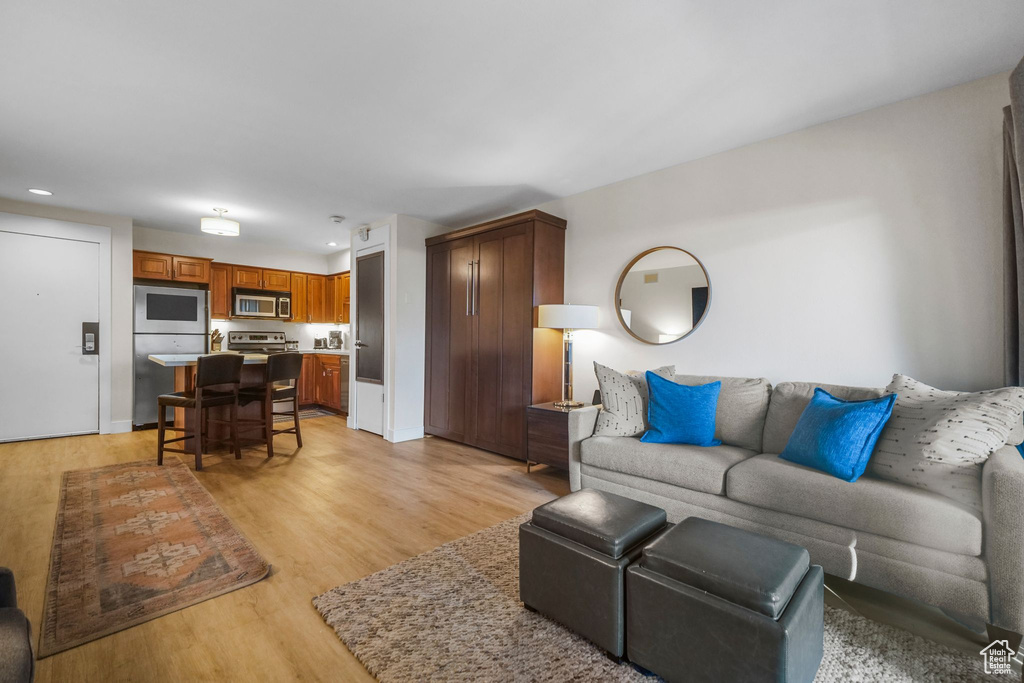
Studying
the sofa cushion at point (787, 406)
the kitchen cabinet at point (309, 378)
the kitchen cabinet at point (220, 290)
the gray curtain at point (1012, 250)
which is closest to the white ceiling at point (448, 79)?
the gray curtain at point (1012, 250)

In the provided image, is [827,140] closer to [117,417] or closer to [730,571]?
A: [730,571]

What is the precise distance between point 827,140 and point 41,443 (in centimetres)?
734

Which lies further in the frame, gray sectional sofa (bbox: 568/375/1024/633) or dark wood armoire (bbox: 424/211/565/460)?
dark wood armoire (bbox: 424/211/565/460)

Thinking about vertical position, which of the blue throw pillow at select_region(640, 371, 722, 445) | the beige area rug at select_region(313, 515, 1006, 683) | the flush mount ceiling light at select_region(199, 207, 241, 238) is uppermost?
the flush mount ceiling light at select_region(199, 207, 241, 238)

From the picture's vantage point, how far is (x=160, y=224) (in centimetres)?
531

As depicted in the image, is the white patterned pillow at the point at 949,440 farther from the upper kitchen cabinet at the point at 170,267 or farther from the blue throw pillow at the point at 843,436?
the upper kitchen cabinet at the point at 170,267

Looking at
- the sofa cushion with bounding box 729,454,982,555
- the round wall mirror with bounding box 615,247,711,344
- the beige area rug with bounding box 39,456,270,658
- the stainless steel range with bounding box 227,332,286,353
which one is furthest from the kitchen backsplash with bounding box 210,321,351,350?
the sofa cushion with bounding box 729,454,982,555

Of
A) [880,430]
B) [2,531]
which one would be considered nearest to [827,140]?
[880,430]

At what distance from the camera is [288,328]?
277 inches

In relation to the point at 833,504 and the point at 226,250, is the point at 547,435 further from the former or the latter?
the point at 226,250

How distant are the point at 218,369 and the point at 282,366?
55 cm

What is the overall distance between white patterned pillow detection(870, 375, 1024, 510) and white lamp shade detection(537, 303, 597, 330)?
201 centimetres

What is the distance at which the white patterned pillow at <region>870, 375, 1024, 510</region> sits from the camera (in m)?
1.71

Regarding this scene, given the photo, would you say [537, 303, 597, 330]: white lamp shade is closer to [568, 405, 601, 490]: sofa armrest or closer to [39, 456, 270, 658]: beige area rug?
[568, 405, 601, 490]: sofa armrest
